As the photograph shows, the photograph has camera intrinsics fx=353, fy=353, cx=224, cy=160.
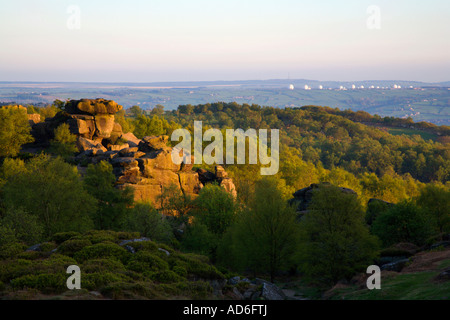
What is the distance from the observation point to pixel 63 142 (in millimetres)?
73875

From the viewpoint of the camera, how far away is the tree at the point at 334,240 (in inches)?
1422

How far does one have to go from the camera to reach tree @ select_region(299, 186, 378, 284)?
36.1m

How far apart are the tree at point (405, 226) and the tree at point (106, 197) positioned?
37667mm

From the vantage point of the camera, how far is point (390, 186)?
89750 mm

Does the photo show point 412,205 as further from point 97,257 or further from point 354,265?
point 97,257

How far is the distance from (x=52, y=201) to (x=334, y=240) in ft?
112

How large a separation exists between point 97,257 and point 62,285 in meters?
6.70

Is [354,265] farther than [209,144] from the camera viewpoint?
No

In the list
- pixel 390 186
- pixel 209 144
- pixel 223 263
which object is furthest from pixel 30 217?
pixel 390 186

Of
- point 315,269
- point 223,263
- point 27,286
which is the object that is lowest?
point 223,263

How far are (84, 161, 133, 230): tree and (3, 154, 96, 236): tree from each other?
5122mm

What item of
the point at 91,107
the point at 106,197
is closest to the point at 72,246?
the point at 106,197

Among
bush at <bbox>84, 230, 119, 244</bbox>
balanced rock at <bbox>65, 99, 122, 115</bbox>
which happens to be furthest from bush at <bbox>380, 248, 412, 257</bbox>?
balanced rock at <bbox>65, 99, 122, 115</bbox>
